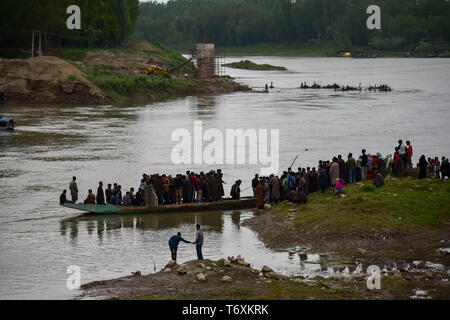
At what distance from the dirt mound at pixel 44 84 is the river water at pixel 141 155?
2.58 metres

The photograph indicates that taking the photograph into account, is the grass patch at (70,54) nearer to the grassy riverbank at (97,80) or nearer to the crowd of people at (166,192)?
the grassy riverbank at (97,80)

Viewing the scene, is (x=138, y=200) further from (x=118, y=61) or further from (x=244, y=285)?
(x=118, y=61)

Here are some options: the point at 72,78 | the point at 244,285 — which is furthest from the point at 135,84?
the point at 244,285

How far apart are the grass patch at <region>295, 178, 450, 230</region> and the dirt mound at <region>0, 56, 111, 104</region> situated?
163 ft

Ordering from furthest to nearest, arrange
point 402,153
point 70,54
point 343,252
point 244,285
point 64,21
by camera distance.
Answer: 1. point 70,54
2. point 64,21
3. point 402,153
4. point 343,252
5. point 244,285

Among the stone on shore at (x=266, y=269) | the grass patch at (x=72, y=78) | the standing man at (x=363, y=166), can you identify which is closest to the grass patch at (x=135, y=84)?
the grass patch at (x=72, y=78)

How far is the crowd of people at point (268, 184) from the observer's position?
2867cm

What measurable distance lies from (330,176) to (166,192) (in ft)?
20.9

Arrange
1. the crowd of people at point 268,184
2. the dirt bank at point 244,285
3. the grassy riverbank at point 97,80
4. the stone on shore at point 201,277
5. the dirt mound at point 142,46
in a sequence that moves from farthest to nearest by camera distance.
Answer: the dirt mound at point 142,46, the grassy riverbank at point 97,80, the crowd of people at point 268,184, the stone on shore at point 201,277, the dirt bank at point 244,285

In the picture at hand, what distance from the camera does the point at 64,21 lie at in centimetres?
9006

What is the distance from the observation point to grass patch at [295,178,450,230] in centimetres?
2441

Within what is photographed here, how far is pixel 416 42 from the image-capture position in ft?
593
